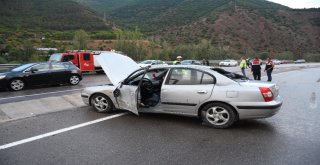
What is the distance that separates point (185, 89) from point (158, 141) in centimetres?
152

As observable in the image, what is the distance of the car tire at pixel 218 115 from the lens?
241 inches

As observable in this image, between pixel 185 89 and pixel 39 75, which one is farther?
pixel 39 75

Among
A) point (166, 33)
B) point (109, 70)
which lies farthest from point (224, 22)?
point (109, 70)

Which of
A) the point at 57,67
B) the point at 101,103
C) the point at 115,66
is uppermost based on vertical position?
the point at 115,66

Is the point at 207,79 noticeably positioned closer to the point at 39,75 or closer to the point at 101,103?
the point at 101,103

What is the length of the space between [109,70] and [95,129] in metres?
2.05

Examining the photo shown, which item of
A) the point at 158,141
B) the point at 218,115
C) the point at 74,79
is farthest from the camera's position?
the point at 74,79

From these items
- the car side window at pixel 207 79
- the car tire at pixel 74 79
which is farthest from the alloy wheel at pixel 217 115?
the car tire at pixel 74 79

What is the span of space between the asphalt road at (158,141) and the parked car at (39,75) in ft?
21.2

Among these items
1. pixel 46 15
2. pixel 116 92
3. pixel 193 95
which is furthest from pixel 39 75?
pixel 46 15

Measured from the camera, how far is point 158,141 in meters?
5.39

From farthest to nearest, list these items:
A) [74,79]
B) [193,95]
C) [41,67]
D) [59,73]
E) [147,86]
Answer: [74,79]
[59,73]
[41,67]
[147,86]
[193,95]

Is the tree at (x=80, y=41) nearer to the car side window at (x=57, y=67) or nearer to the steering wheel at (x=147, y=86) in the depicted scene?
the car side window at (x=57, y=67)

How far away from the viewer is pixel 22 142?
531 cm
